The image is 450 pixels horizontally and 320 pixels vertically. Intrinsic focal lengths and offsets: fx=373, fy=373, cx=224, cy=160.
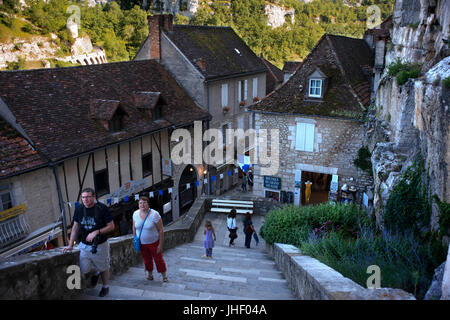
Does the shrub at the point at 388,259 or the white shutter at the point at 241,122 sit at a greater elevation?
the white shutter at the point at 241,122

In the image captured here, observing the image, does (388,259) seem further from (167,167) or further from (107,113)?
(167,167)

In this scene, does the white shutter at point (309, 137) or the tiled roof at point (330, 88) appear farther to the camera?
the white shutter at point (309, 137)

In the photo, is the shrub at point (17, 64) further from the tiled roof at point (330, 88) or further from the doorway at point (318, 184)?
the doorway at point (318, 184)

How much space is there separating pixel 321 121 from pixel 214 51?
30.1ft

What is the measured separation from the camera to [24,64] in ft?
136

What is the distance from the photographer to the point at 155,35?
741 inches

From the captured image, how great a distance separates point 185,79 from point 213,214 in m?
7.79

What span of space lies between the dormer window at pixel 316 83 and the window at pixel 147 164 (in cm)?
684

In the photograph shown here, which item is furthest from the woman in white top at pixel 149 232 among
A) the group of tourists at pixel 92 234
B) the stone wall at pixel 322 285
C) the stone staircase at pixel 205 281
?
the stone wall at pixel 322 285

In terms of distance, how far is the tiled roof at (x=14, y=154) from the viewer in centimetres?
961

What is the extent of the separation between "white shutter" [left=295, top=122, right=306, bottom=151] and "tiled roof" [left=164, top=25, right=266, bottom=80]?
19.5 ft
